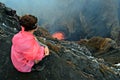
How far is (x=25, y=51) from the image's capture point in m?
12.3

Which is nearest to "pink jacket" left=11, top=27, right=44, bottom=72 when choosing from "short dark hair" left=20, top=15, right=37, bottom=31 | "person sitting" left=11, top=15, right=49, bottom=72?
"person sitting" left=11, top=15, right=49, bottom=72

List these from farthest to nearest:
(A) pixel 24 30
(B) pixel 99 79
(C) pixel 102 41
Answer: (C) pixel 102 41
(B) pixel 99 79
(A) pixel 24 30

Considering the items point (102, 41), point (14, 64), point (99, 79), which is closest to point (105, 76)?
point (99, 79)

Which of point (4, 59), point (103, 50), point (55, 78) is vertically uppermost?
point (103, 50)

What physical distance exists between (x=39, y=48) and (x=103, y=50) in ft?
183

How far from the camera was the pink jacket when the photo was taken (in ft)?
39.9

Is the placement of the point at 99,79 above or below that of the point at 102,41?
below

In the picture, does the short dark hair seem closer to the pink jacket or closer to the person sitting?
the person sitting

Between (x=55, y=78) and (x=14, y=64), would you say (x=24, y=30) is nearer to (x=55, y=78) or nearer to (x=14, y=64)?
(x=14, y=64)

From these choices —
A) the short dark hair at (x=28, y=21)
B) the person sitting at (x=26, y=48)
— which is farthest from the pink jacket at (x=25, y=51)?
the short dark hair at (x=28, y=21)

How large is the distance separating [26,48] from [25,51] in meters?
0.12

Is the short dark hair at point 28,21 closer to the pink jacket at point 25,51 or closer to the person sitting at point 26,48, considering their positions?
the person sitting at point 26,48

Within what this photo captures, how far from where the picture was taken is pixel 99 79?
62.4 feet

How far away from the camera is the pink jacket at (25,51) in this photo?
39.9 ft
